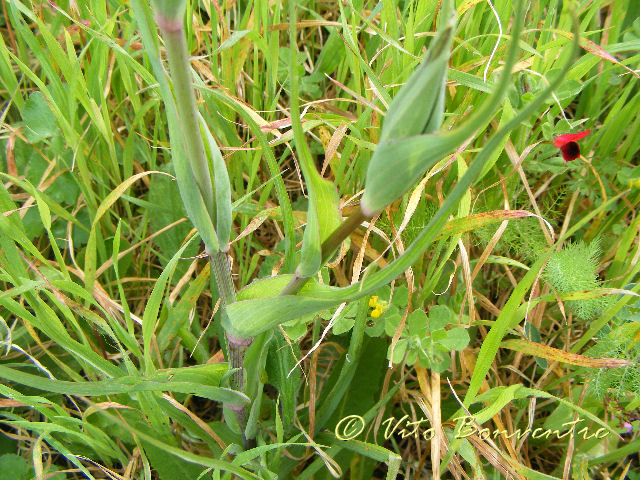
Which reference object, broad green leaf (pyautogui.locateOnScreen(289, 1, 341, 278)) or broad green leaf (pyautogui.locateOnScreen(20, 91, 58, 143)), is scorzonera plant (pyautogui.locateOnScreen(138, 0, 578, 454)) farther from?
broad green leaf (pyautogui.locateOnScreen(20, 91, 58, 143))

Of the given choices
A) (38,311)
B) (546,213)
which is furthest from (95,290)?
(546,213)

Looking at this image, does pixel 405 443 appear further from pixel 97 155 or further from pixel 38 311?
pixel 97 155

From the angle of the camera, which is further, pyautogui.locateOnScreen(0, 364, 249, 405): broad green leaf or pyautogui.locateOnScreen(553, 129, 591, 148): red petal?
pyautogui.locateOnScreen(553, 129, 591, 148): red petal

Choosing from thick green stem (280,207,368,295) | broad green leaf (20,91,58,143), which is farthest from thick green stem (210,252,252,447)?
broad green leaf (20,91,58,143)

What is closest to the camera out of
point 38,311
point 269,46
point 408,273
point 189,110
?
point 189,110

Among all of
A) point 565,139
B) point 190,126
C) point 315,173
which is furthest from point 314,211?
point 565,139

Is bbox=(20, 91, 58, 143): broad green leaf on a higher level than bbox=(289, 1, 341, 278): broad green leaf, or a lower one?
lower

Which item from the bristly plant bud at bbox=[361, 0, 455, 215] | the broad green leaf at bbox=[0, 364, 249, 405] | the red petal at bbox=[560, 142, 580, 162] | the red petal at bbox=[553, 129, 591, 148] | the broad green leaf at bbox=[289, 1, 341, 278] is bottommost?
the broad green leaf at bbox=[0, 364, 249, 405]

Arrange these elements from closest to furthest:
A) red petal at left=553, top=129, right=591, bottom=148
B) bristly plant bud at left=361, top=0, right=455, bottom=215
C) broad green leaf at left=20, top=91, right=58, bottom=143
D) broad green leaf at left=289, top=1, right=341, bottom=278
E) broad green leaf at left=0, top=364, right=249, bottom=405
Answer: bristly plant bud at left=361, top=0, right=455, bottom=215, broad green leaf at left=289, top=1, right=341, bottom=278, broad green leaf at left=0, top=364, right=249, bottom=405, red petal at left=553, top=129, right=591, bottom=148, broad green leaf at left=20, top=91, right=58, bottom=143
